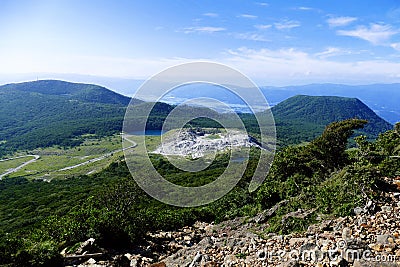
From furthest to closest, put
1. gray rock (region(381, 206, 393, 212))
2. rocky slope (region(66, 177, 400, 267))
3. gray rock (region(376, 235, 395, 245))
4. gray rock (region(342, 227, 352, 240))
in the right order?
gray rock (region(381, 206, 393, 212)), gray rock (region(342, 227, 352, 240)), gray rock (region(376, 235, 395, 245)), rocky slope (region(66, 177, 400, 267))

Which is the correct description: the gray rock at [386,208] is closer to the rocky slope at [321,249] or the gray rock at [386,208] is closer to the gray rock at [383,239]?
the rocky slope at [321,249]

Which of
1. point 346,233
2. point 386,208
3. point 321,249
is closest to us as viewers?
point 321,249

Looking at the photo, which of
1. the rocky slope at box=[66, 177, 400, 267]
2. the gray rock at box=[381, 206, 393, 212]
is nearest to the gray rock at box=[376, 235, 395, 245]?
the rocky slope at box=[66, 177, 400, 267]

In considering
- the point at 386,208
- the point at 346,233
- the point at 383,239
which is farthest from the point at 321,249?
the point at 386,208

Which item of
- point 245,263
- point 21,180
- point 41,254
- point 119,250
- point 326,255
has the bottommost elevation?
point 21,180

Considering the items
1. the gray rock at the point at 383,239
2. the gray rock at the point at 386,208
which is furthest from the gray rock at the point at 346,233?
the gray rock at the point at 386,208

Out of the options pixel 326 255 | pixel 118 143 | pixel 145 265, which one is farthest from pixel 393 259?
pixel 118 143

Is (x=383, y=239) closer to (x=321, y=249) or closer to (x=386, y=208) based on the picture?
(x=321, y=249)

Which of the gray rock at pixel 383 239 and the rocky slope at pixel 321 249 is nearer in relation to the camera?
the rocky slope at pixel 321 249

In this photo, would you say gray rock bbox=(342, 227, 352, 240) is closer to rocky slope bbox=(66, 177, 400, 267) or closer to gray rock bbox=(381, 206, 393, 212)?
A: rocky slope bbox=(66, 177, 400, 267)

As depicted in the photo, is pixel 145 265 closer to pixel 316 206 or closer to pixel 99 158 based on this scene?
pixel 316 206

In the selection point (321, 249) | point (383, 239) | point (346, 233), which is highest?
point (383, 239)
